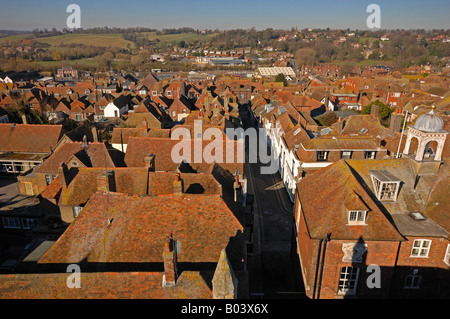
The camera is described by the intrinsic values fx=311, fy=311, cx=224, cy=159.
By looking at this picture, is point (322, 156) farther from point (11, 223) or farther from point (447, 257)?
point (11, 223)

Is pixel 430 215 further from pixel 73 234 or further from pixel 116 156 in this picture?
pixel 116 156

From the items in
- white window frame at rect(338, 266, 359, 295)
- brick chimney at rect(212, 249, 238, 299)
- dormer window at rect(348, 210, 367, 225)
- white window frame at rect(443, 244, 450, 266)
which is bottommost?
white window frame at rect(338, 266, 359, 295)

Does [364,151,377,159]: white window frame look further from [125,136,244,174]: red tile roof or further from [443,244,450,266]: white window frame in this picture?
[443,244,450,266]: white window frame

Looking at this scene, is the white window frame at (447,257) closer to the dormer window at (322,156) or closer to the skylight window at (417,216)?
the skylight window at (417,216)

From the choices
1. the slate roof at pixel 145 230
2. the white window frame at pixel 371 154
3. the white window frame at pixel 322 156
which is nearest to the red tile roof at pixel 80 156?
the slate roof at pixel 145 230

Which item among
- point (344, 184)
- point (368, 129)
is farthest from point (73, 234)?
point (368, 129)

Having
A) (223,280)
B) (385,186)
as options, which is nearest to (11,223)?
(223,280)

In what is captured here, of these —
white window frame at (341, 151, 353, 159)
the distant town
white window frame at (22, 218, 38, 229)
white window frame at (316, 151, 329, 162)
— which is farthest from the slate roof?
white window frame at (341, 151, 353, 159)
